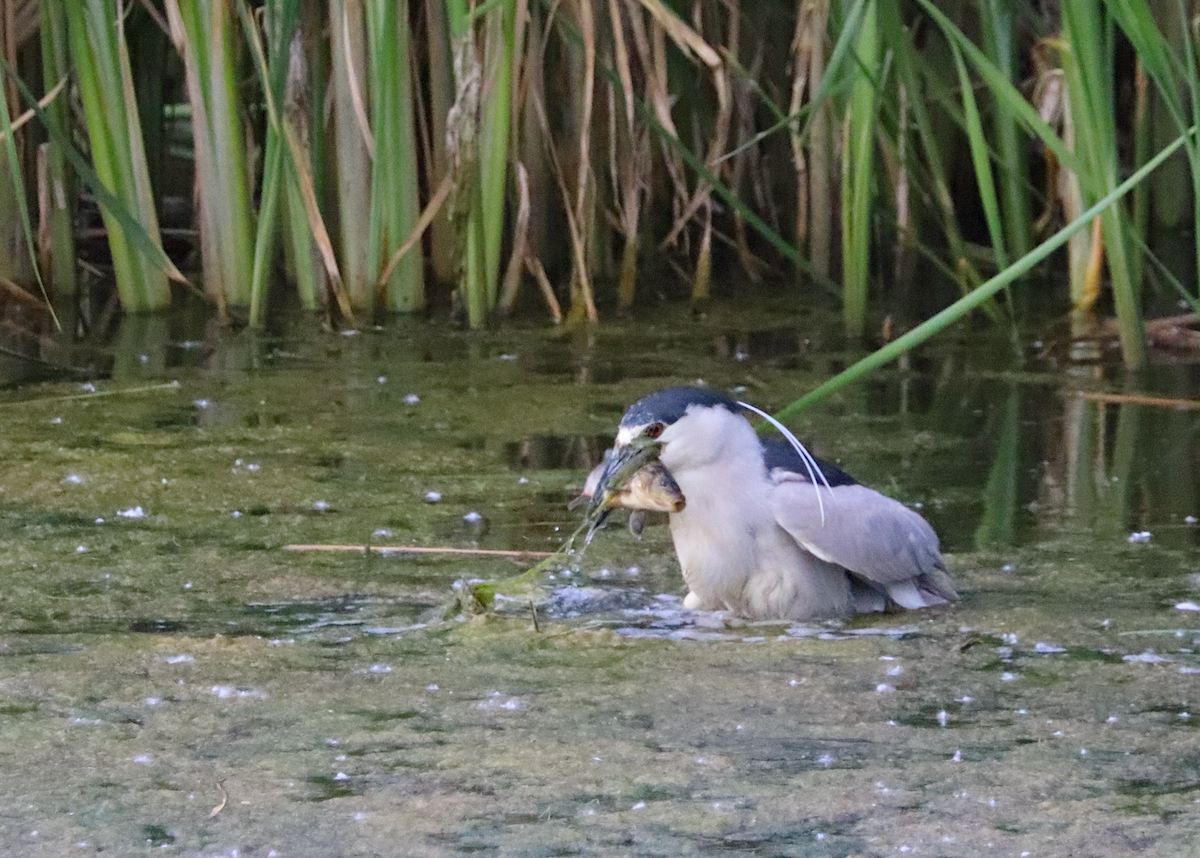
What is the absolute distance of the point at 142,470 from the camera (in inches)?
144

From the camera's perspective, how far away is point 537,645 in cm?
264

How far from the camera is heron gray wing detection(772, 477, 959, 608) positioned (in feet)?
8.98

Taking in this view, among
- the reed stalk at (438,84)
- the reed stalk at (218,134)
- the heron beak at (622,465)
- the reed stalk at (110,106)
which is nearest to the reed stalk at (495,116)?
the reed stalk at (438,84)

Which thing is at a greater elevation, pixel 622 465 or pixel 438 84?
pixel 438 84

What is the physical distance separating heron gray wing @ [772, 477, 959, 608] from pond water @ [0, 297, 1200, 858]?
7 centimetres

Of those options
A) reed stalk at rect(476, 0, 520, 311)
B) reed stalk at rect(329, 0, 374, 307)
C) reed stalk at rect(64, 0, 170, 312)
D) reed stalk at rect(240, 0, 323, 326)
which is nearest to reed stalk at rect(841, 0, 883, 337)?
reed stalk at rect(476, 0, 520, 311)

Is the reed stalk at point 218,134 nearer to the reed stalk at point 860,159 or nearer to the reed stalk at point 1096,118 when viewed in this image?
the reed stalk at point 860,159

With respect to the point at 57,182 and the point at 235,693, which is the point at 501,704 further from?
the point at 57,182

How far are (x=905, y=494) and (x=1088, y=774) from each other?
143cm

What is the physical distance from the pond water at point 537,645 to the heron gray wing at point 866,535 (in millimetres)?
70

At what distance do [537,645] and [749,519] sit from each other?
372mm

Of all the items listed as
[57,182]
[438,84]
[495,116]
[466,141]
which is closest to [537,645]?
[466,141]

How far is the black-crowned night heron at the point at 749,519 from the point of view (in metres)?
2.75

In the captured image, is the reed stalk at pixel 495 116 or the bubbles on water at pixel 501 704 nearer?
the bubbles on water at pixel 501 704
